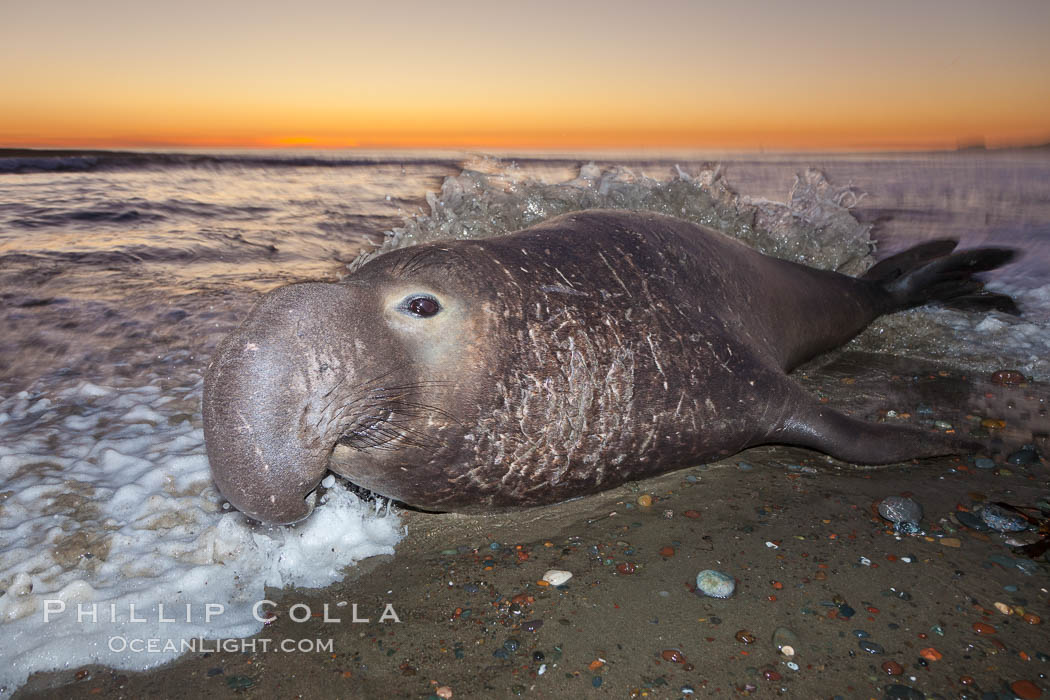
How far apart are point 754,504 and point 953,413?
6.69 feet

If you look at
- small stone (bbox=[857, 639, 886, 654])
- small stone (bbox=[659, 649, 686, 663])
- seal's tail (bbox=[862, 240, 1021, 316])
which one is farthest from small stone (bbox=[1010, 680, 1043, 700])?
seal's tail (bbox=[862, 240, 1021, 316])

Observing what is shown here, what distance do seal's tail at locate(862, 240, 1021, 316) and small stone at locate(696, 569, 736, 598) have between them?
4.24 metres

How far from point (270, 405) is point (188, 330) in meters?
4.87

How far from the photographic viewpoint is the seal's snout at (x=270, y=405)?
6.98 feet

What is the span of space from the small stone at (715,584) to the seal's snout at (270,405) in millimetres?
1576

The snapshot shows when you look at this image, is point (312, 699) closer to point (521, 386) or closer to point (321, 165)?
point (521, 386)

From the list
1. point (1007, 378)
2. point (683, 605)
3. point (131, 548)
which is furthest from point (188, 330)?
point (1007, 378)

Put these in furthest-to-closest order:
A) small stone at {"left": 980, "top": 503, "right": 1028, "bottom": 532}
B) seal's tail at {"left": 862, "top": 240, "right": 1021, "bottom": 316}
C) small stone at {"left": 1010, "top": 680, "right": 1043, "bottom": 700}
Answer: seal's tail at {"left": 862, "top": 240, "right": 1021, "bottom": 316}
small stone at {"left": 980, "top": 503, "right": 1028, "bottom": 532}
small stone at {"left": 1010, "top": 680, "right": 1043, "bottom": 700}

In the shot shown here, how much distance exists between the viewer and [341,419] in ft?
7.68

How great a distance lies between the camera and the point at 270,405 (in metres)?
2.14

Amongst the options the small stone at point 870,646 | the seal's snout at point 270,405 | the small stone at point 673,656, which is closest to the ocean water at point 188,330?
the seal's snout at point 270,405

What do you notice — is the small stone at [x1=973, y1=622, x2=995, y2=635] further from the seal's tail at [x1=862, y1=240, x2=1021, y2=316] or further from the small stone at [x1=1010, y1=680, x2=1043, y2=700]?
the seal's tail at [x1=862, y1=240, x2=1021, y2=316]

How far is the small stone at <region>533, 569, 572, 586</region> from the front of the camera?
2.67 m

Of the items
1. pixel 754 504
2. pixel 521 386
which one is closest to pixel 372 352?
pixel 521 386
